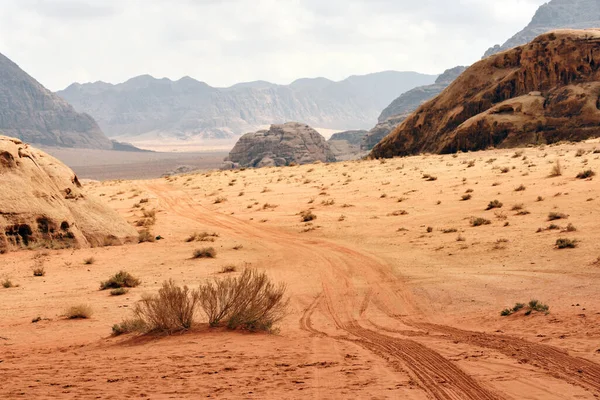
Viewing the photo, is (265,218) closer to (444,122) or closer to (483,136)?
(483,136)

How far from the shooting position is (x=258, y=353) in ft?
24.2

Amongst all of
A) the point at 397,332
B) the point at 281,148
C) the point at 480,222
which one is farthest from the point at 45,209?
the point at 281,148

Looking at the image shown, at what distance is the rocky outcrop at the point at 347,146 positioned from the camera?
418 feet

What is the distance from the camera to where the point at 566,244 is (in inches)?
517

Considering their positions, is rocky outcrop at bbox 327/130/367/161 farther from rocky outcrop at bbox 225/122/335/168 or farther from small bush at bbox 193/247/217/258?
small bush at bbox 193/247/217/258

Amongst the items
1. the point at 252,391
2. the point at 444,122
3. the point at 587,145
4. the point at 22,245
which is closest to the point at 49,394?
the point at 252,391

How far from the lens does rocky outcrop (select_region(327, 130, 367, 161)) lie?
418 ft

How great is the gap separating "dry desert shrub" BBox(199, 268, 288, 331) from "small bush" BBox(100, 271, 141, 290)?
12.1ft

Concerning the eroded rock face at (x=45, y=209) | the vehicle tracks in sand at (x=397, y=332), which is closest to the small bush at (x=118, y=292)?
the vehicle tracks in sand at (x=397, y=332)

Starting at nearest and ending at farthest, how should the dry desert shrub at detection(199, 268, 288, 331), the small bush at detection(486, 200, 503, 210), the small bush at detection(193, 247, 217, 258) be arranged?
the dry desert shrub at detection(199, 268, 288, 331)
the small bush at detection(193, 247, 217, 258)
the small bush at detection(486, 200, 503, 210)

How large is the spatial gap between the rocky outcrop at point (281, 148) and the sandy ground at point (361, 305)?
291 feet

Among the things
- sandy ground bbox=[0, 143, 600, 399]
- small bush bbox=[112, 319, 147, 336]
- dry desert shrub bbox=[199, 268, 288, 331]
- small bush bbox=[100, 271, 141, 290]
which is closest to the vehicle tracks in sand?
sandy ground bbox=[0, 143, 600, 399]

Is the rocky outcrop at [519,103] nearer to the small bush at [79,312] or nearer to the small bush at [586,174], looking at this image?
the small bush at [586,174]

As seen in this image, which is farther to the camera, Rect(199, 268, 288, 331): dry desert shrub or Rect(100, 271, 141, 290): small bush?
Rect(100, 271, 141, 290): small bush
